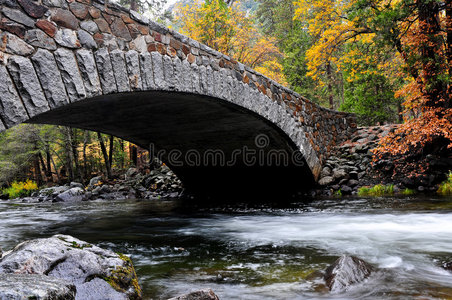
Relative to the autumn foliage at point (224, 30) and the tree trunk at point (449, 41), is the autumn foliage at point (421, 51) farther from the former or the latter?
the autumn foliage at point (224, 30)

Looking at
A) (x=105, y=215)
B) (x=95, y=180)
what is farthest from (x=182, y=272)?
(x=95, y=180)

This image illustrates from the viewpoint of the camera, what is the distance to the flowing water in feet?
9.39

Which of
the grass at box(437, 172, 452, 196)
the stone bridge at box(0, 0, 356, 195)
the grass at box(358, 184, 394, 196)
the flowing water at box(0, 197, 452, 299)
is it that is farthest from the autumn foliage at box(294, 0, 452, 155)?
the stone bridge at box(0, 0, 356, 195)

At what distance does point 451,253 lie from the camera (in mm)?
3787

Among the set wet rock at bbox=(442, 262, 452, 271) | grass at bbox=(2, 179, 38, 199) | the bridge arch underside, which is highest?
the bridge arch underside

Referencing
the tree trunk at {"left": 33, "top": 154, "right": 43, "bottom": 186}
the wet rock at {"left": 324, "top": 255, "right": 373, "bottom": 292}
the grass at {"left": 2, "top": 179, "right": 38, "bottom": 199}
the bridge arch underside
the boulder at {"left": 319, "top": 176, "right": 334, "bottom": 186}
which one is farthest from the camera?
the tree trunk at {"left": 33, "top": 154, "right": 43, "bottom": 186}

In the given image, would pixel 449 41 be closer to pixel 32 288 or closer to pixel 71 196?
pixel 32 288

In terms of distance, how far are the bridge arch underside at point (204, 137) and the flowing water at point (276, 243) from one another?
174 cm

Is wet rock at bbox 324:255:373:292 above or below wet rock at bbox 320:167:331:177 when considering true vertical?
below

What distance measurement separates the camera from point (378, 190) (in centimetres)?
902

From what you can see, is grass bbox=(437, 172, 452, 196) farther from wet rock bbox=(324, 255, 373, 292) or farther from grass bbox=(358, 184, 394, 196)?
wet rock bbox=(324, 255, 373, 292)

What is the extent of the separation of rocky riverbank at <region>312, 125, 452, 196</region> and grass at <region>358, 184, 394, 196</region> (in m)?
0.08

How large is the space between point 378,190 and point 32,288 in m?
8.86

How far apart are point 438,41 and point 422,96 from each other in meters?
1.18
